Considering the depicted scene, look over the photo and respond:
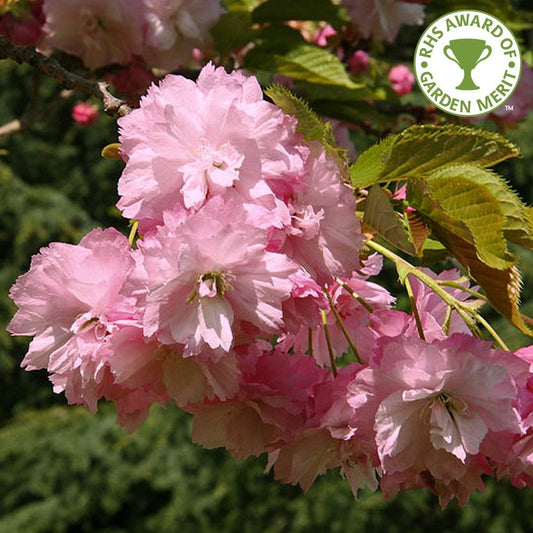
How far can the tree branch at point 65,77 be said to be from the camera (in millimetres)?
740

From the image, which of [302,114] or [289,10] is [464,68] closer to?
[289,10]

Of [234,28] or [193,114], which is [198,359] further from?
[234,28]

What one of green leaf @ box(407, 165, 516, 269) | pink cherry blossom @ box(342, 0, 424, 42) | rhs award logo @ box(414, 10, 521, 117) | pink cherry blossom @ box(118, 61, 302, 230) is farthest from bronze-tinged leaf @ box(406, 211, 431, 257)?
pink cherry blossom @ box(342, 0, 424, 42)

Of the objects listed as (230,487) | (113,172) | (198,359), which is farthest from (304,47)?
(113,172)

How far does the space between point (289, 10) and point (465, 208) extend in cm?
85

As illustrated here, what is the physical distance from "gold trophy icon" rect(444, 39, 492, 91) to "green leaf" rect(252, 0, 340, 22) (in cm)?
24

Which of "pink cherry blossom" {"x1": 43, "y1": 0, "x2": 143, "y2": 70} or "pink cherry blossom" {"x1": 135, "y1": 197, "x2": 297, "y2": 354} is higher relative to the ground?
"pink cherry blossom" {"x1": 135, "y1": 197, "x2": 297, "y2": 354}

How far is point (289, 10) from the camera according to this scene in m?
1.39

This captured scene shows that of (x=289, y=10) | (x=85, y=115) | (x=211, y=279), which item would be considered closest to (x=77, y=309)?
(x=211, y=279)

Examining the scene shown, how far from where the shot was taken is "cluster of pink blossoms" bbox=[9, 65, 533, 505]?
23.9 inches

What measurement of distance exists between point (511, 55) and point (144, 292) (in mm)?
962

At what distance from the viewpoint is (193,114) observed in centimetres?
66

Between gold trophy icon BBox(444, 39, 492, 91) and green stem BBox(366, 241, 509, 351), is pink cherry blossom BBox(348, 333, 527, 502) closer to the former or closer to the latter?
green stem BBox(366, 241, 509, 351)

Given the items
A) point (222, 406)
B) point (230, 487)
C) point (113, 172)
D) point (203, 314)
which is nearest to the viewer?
point (203, 314)
